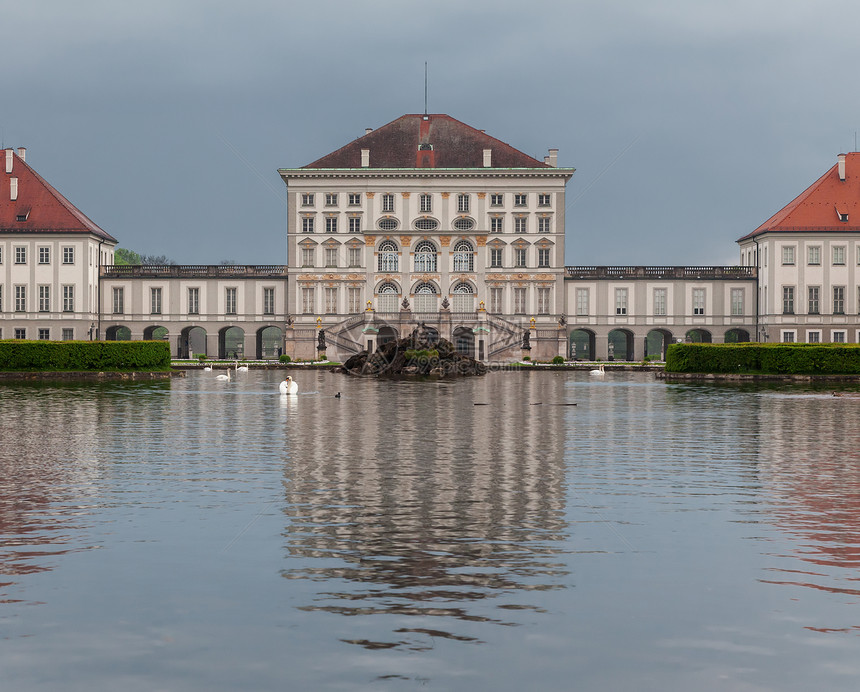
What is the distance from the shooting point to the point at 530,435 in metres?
21.9

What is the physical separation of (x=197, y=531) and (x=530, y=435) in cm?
1203

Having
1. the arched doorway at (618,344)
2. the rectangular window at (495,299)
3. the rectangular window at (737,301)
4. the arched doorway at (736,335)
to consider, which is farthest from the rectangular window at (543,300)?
the rectangular window at (737,301)

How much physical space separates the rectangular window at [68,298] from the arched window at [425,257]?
96.2ft

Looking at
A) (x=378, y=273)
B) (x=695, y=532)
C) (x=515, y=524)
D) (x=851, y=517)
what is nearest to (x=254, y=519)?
(x=515, y=524)

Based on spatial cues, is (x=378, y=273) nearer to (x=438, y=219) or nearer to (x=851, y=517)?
(x=438, y=219)

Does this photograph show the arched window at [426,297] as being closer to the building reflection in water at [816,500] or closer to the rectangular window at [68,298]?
the rectangular window at [68,298]

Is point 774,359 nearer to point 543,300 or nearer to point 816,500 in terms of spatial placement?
point 543,300

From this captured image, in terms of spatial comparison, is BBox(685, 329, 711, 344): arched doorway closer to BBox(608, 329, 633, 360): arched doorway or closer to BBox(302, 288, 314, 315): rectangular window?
BBox(608, 329, 633, 360): arched doorway

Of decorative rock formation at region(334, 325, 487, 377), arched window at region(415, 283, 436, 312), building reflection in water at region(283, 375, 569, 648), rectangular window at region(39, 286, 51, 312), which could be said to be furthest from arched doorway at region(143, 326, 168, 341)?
building reflection in water at region(283, 375, 569, 648)

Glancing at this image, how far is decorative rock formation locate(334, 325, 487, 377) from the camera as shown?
5616 cm

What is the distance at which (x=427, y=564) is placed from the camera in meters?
9.21

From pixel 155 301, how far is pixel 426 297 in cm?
2381

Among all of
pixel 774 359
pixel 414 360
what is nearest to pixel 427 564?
pixel 414 360

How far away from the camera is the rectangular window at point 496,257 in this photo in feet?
304
